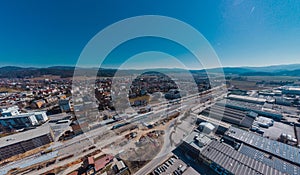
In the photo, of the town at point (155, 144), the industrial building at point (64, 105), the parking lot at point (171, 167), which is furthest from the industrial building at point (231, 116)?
the industrial building at point (64, 105)

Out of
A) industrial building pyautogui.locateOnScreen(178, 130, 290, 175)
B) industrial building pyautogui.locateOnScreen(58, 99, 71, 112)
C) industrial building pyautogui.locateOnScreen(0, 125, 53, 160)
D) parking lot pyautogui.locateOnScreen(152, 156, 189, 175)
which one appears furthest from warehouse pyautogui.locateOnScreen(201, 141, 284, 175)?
industrial building pyautogui.locateOnScreen(58, 99, 71, 112)

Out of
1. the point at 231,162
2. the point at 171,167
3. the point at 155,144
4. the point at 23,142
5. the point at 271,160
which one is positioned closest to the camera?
the point at 231,162

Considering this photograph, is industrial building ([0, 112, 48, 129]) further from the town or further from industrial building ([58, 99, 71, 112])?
industrial building ([58, 99, 71, 112])

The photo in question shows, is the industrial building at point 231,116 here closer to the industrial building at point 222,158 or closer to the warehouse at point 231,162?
the industrial building at point 222,158

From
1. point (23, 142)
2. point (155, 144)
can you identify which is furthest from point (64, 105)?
point (155, 144)

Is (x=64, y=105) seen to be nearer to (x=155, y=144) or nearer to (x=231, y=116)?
(x=155, y=144)

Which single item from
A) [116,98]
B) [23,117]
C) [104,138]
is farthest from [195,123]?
[23,117]
